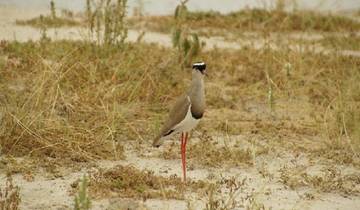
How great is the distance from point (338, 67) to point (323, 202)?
3877 millimetres

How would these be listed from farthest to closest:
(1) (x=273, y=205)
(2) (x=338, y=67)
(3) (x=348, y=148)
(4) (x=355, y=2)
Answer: (4) (x=355, y=2), (2) (x=338, y=67), (3) (x=348, y=148), (1) (x=273, y=205)

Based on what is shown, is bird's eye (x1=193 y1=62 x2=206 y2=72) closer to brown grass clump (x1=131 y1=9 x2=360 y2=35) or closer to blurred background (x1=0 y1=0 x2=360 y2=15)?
brown grass clump (x1=131 y1=9 x2=360 y2=35)

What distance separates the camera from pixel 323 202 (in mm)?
5375

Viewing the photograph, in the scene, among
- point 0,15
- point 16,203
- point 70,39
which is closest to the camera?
point 16,203

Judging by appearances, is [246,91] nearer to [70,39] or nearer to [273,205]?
[70,39]

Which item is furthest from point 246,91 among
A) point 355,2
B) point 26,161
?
point 355,2

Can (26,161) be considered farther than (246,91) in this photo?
No

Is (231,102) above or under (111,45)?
under

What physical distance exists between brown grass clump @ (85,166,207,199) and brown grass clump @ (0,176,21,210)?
1.71ft

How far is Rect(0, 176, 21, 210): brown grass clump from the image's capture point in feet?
15.3

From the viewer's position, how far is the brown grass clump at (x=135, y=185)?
518 cm

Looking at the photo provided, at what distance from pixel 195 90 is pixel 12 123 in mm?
1487

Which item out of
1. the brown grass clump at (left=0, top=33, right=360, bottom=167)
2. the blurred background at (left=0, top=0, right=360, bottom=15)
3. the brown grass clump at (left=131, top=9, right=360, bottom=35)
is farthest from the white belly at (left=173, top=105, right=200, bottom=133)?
the blurred background at (left=0, top=0, right=360, bottom=15)

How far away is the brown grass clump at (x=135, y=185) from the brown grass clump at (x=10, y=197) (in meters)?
0.52
